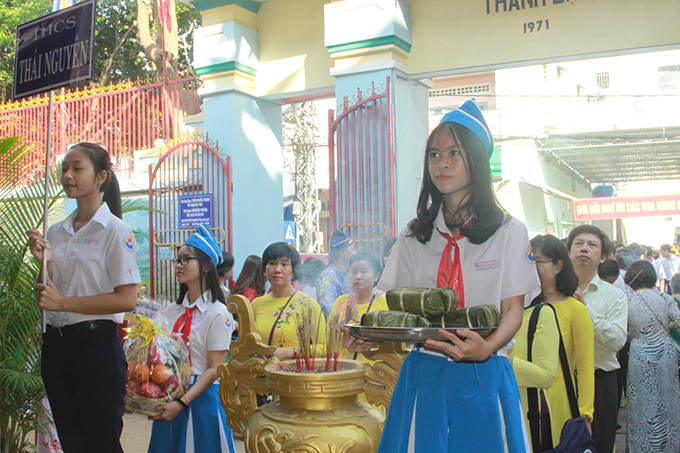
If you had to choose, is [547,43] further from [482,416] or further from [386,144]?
[482,416]

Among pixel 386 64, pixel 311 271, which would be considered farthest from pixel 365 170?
pixel 311 271

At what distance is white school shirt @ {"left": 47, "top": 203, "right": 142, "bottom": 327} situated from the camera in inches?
91.0

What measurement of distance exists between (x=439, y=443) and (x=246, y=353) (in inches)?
44.3

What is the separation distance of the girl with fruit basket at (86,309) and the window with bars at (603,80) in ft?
79.0

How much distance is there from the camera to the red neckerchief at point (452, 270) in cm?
168

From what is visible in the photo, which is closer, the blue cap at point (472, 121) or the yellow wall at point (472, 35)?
the blue cap at point (472, 121)

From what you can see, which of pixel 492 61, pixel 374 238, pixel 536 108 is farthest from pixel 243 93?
pixel 536 108

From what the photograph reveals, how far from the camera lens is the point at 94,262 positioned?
2.33 meters

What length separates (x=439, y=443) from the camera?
5.07 ft

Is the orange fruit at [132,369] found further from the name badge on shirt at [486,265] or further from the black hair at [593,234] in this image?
the black hair at [593,234]

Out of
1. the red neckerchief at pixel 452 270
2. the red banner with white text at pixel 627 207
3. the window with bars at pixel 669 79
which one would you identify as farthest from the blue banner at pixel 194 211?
the window with bars at pixel 669 79

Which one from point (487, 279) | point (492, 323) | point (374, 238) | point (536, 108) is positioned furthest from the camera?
point (536, 108)

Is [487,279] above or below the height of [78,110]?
below

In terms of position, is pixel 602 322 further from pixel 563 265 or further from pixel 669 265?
pixel 669 265
